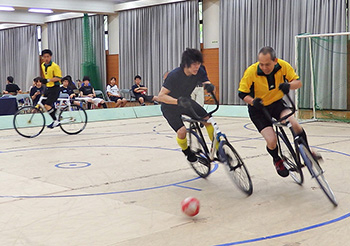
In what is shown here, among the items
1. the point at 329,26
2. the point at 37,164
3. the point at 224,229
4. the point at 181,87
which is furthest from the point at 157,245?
the point at 329,26

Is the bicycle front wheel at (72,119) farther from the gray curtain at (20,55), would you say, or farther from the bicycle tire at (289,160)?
the gray curtain at (20,55)

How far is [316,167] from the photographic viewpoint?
411 centimetres

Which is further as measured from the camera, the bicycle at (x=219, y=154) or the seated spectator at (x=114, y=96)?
the seated spectator at (x=114, y=96)

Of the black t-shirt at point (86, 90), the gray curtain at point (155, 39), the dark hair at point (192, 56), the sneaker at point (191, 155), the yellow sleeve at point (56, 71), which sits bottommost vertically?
the sneaker at point (191, 155)

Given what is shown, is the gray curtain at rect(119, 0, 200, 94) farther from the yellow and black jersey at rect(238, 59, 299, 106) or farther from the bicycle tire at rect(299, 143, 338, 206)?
the bicycle tire at rect(299, 143, 338, 206)

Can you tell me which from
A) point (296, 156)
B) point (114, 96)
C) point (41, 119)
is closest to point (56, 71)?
point (41, 119)

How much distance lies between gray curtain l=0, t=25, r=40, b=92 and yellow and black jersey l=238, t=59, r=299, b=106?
20776mm

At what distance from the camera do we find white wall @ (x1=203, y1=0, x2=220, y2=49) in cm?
1811

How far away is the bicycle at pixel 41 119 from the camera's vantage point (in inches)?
366

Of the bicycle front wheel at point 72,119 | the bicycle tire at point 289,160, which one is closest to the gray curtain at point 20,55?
the bicycle front wheel at point 72,119

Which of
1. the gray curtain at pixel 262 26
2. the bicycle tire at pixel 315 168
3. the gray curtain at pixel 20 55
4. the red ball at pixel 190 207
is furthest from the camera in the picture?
the gray curtain at pixel 20 55

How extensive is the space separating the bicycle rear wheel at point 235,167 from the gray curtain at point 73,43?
685 inches

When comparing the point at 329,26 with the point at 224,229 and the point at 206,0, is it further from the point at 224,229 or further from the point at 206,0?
the point at 224,229

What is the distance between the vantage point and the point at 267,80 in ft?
15.0
